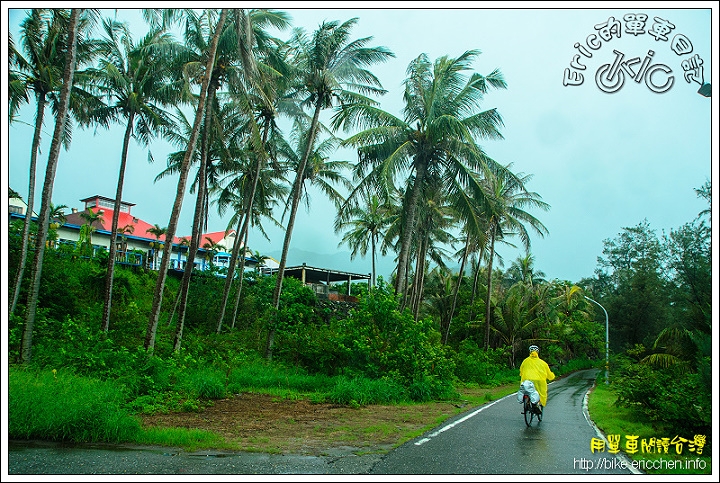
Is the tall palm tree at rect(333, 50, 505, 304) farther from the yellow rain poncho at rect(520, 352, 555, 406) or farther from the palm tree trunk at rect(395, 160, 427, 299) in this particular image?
the yellow rain poncho at rect(520, 352, 555, 406)

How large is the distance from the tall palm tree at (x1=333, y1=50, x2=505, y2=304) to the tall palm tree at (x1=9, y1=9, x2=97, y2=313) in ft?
28.3

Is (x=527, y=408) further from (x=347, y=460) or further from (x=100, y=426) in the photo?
(x=100, y=426)

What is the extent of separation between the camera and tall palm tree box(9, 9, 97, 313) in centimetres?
1473

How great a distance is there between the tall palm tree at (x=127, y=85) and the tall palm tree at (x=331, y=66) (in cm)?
447

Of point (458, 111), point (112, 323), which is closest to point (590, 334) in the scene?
point (458, 111)

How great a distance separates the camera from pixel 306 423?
960cm

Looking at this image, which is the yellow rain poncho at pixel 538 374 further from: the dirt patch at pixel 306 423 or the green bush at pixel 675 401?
the dirt patch at pixel 306 423

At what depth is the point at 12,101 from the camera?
609 inches

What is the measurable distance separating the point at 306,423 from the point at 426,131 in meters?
11.2

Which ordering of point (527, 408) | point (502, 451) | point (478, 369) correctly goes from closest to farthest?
point (502, 451) → point (527, 408) → point (478, 369)

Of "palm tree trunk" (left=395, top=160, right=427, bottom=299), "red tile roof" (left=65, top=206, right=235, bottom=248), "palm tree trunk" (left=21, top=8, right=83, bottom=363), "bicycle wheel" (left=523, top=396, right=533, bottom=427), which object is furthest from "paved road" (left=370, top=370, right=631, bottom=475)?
"red tile roof" (left=65, top=206, right=235, bottom=248)

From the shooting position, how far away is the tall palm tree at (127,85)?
682 inches

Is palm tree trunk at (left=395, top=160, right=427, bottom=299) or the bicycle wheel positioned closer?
the bicycle wheel

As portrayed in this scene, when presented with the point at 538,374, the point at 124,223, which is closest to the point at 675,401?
the point at 538,374
